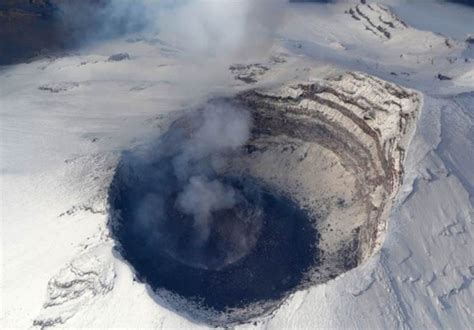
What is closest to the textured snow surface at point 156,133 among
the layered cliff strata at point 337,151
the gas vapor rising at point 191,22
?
the layered cliff strata at point 337,151

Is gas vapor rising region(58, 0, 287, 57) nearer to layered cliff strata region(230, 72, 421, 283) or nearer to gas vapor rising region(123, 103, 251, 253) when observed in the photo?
layered cliff strata region(230, 72, 421, 283)

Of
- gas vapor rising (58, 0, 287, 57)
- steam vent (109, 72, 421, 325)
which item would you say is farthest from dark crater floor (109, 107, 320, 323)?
gas vapor rising (58, 0, 287, 57)

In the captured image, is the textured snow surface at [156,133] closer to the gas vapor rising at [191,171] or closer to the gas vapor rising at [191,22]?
the gas vapor rising at [191,171]

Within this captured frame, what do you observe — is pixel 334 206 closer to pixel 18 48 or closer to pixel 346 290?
pixel 346 290

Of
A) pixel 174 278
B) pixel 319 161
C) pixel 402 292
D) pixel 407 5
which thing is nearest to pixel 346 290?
pixel 402 292

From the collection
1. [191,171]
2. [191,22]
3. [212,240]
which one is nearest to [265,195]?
[191,171]

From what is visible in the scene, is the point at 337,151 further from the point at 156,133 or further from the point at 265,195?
the point at 156,133
